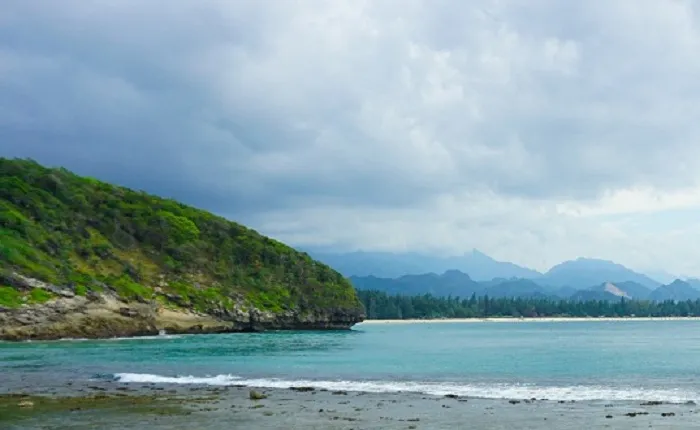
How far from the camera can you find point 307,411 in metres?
32.9

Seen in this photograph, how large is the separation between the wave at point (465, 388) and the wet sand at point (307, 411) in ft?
7.29

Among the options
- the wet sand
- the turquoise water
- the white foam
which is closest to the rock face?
the white foam

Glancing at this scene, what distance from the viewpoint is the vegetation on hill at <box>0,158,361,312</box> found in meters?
123

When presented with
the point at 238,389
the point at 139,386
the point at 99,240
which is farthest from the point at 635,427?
the point at 99,240

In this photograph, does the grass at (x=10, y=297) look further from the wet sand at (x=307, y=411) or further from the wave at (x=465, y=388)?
the wet sand at (x=307, y=411)

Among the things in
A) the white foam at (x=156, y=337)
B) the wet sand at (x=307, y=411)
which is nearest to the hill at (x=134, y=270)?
→ the white foam at (x=156, y=337)

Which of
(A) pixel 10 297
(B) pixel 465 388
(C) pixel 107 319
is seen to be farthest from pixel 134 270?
(B) pixel 465 388

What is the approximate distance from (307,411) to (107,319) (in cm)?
9222

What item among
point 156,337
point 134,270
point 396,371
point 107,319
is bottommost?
point 396,371

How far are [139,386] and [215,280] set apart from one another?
109413 mm

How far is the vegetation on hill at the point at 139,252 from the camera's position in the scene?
12281 centimetres

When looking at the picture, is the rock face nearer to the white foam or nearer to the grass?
the grass

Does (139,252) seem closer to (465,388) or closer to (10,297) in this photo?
(10,297)

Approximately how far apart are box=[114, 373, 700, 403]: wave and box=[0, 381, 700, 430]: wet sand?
222cm
